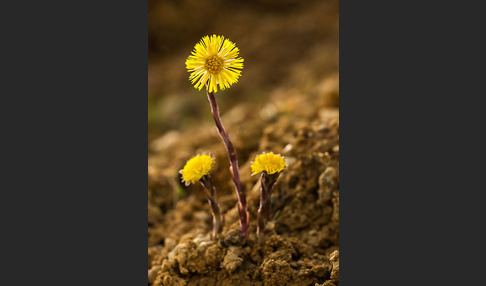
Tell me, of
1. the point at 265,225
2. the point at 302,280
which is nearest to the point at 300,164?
the point at 265,225

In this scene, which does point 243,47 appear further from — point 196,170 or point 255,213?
point 196,170

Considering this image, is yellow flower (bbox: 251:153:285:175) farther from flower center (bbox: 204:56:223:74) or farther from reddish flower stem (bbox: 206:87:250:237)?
flower center (bbox: 204:56:223:74)

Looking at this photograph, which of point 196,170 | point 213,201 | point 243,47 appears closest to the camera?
point 196,170

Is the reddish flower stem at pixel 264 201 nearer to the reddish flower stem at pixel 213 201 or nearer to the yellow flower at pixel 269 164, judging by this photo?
the yellow flower at pixel 269 164

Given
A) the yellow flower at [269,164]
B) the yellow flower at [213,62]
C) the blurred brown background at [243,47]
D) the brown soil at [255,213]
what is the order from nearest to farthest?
the yellow flower at [213,62], the yellow flower at [269,164], the brown soil at [255,213], the blurred brown background at [243,47]

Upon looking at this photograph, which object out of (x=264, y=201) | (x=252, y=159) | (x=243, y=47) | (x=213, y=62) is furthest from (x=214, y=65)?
(x=243, y=47)

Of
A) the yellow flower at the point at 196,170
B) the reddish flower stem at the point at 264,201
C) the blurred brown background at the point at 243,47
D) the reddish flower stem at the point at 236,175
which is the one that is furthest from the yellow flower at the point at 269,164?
the blurred brown background at the point at 243,47
